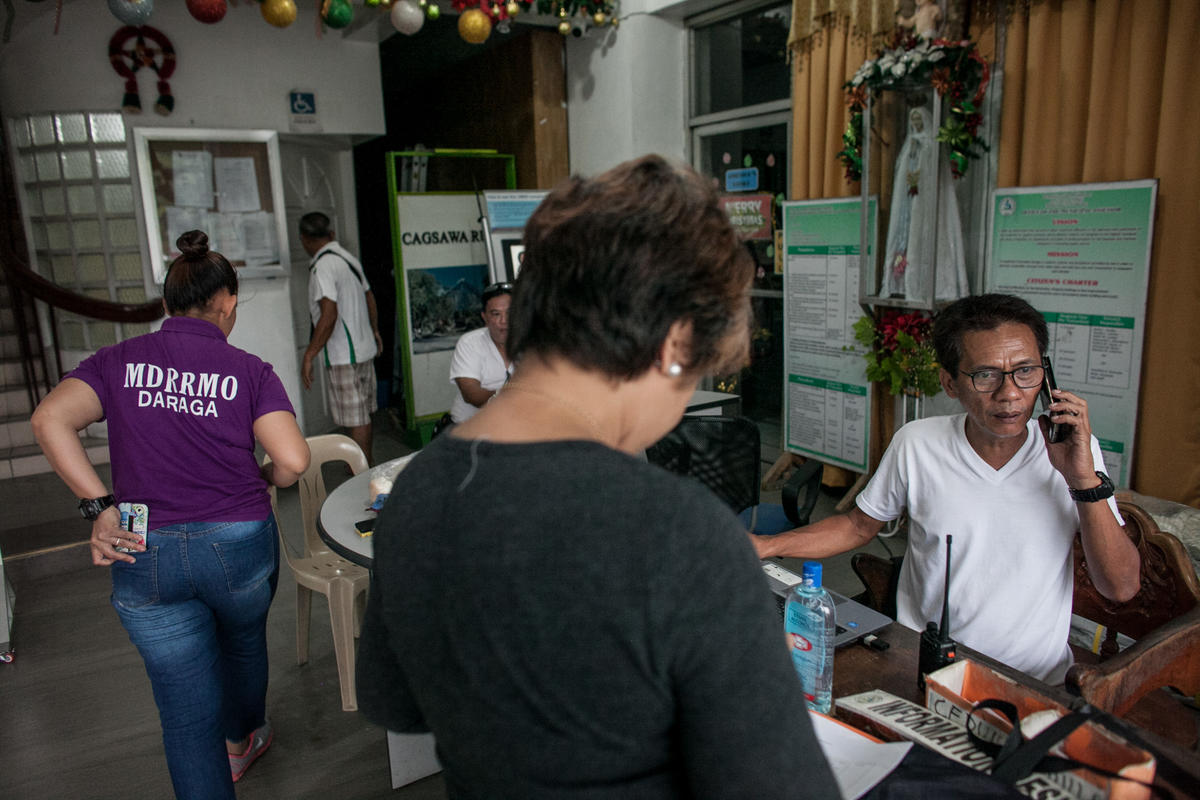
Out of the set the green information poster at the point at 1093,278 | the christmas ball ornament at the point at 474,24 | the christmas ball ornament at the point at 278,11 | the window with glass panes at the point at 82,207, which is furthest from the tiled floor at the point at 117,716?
the christmas ball ornament at the point at 474,24

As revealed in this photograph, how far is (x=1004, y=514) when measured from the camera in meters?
1.67

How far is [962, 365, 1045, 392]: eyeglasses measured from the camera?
63.9 inches

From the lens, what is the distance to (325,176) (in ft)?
20.0

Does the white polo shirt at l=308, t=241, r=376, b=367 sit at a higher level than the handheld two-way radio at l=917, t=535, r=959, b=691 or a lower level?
higher

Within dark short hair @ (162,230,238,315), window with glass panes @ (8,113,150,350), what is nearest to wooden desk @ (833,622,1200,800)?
dark short hair @ (162,230,238,315)

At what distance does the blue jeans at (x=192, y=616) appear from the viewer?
1.87 metres

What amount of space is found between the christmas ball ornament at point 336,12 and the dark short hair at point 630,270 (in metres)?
3.87

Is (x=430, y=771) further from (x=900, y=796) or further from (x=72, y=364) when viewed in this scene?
(x=72, y=364)

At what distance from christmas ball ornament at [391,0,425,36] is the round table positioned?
2666mm

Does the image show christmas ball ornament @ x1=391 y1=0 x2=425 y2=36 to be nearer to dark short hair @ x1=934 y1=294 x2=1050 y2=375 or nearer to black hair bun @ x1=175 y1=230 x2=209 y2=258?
black hair bun @ x1=175 y1=230 x2=209 y2=258

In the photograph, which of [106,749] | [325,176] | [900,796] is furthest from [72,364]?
[900,796]

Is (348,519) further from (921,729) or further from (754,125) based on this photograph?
(754,125)

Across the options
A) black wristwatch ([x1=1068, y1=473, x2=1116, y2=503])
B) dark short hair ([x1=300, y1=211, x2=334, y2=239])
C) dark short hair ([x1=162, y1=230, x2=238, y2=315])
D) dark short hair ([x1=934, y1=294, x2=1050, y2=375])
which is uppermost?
dark short hair ([x1=300, y1=211, x2=334, y2=239])

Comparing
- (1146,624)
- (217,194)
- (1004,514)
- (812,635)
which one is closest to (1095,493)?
(1004,514)
